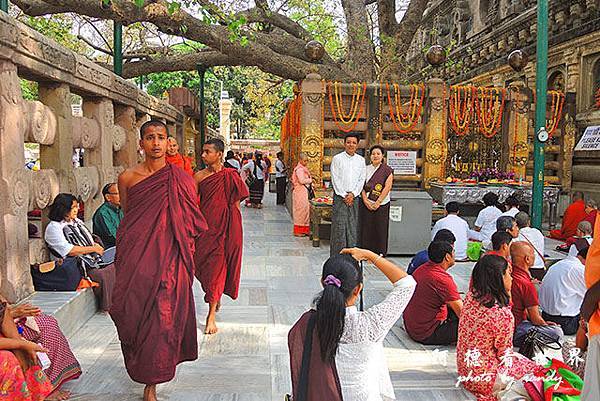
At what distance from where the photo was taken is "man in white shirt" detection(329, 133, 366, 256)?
24.3 ft

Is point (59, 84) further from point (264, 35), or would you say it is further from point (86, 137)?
point (264, 35)

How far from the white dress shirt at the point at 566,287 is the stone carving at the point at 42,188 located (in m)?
4.63

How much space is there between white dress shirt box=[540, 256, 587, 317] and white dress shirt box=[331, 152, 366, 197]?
9.20 ft

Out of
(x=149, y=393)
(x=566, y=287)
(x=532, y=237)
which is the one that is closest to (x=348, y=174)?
(x=532, y=237)

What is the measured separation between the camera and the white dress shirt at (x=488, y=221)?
28.7ft

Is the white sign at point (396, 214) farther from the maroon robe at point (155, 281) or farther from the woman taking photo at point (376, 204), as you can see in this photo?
the maroon robe at point (155, 281)

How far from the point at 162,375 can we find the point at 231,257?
1.89m

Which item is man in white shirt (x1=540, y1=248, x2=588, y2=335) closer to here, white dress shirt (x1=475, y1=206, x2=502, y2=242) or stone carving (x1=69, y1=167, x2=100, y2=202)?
white dress shirt (x1=475, y1=206, x2=502, y2=242)

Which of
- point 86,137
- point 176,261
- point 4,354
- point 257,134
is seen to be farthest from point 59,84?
point 257,134

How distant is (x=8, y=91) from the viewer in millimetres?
4664

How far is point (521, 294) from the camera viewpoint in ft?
15.8

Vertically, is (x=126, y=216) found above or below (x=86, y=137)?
below

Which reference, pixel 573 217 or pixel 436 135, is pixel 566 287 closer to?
pixel 573 217

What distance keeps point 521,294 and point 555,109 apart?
30.5 ft
